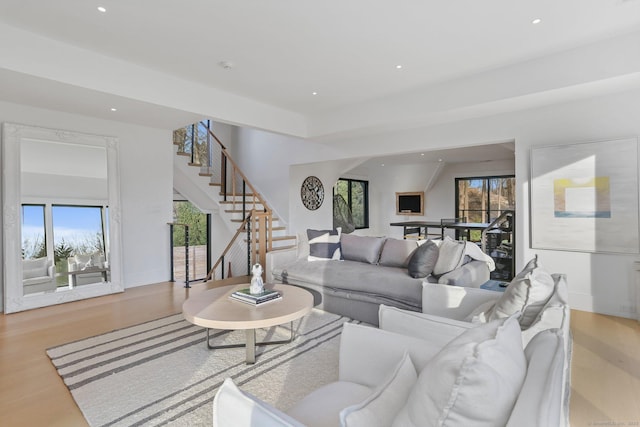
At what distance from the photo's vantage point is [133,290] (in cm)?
495

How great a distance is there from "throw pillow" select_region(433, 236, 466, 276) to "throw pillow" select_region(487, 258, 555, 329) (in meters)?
1.51

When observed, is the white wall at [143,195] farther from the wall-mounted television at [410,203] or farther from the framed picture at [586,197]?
the wall-mounted television at [410,203]

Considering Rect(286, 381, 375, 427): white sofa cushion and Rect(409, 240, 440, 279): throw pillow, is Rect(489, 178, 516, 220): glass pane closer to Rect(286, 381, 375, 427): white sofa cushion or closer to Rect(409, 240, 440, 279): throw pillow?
Rect(409, 240, 440, 279): throw pillow

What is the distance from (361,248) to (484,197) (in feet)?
20.2

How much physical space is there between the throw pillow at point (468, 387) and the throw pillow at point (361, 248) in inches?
132

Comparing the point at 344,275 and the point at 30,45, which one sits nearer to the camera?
the point at 30,45

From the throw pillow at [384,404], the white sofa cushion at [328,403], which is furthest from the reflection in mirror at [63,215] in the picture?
the throw pillow at [384,404]

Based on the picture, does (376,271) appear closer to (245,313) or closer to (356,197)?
(245,313)

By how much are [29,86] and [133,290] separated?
111 inches

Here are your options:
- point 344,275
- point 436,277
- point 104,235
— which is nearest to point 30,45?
point 104,235

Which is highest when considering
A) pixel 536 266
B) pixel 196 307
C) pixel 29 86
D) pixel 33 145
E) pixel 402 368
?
pixel 29 86

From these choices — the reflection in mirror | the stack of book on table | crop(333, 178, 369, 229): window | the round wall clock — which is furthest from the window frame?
the reflection in mirror

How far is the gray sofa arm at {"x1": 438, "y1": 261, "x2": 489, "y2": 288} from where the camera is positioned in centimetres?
321

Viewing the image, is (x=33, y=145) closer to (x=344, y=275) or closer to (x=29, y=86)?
(x=29, y=86)
